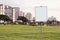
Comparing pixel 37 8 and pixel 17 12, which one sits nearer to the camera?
pixel 37 8

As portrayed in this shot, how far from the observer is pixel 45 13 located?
1820 cm

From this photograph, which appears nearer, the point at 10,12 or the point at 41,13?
the point at 41,13

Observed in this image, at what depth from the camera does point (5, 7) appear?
623 ft

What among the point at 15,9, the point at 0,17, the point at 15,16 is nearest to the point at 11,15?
the point at 15,16

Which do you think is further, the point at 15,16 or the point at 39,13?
the point at 15,16

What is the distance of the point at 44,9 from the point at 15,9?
18092 cm

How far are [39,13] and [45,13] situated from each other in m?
0.48

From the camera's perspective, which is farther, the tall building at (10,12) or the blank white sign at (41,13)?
the tall building at (10,12)

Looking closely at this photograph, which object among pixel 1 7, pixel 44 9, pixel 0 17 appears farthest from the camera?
pixel 1 7

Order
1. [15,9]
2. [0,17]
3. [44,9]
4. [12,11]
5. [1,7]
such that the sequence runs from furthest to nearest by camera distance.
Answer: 1. [15,9]
2. [12,11]
3. [1,7]
4. [0,17]
5. [44,9]

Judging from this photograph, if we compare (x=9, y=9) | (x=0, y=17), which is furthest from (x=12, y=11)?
(x=0, y=17)

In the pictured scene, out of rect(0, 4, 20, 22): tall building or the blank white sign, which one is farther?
rect(0, 4, 20, 22): tall building

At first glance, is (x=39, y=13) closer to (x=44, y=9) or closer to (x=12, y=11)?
(x=44, y=9)

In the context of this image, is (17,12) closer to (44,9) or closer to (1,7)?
(1,7)
